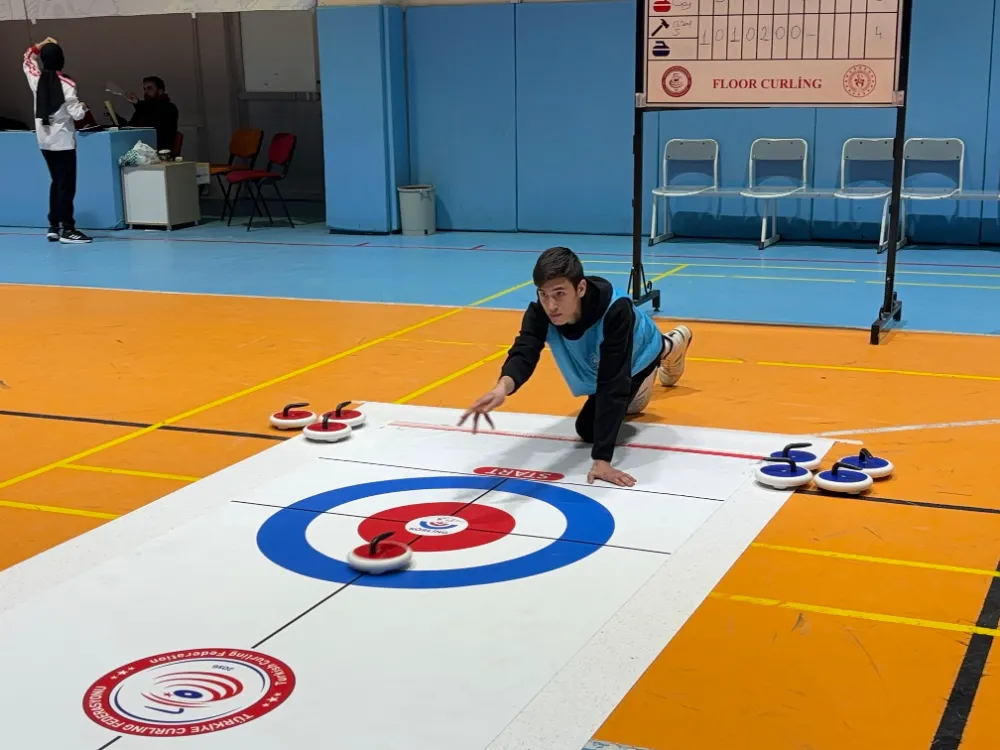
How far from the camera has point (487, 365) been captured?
7375mm

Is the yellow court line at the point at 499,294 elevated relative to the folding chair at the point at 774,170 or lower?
lower

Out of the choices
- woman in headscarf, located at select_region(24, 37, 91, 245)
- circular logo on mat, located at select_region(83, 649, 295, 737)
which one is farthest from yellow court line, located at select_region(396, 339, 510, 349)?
woman in headscarf, located at select_region(24, 37, 91, 245)

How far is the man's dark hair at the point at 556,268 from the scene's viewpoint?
4844mm

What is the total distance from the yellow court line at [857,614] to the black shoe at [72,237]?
11.0 meters

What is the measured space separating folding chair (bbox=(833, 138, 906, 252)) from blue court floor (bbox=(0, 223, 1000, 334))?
1.56 ft

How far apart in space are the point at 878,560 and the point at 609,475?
3.74 ft

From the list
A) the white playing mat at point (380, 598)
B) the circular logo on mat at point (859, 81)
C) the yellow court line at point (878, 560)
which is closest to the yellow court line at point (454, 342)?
the white playing mat at point (380, 598)

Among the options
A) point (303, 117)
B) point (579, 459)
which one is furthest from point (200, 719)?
point (303, 117)

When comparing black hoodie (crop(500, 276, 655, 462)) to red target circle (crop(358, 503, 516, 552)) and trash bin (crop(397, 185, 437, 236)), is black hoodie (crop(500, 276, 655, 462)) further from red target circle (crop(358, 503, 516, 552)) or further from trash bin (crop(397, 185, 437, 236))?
trash bin (crop(397, 185, 437, 236))

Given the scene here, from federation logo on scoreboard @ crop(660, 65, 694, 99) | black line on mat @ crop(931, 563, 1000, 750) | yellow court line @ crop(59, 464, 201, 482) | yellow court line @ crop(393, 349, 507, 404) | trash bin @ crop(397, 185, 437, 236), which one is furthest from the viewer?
trash bin @ crop(397, 185, 437, 236)

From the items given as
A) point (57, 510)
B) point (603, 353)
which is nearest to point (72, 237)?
point (57, 510)

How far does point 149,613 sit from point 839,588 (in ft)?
7.30

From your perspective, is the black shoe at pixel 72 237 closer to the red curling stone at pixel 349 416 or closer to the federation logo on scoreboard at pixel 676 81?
the federation logo on scoreboard at pixel 676 81

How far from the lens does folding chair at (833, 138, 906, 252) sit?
38.8 feet
